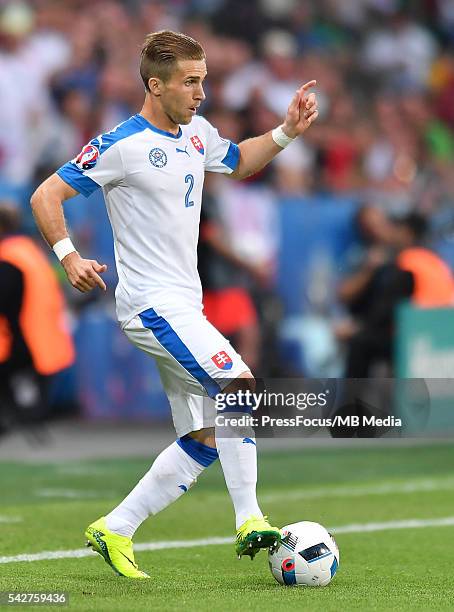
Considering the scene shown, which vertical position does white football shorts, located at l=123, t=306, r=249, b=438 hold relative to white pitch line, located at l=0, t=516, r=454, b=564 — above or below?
above

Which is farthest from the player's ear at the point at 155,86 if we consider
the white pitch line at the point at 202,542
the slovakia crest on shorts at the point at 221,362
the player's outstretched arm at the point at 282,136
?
the white pitch line at the point at 202,542

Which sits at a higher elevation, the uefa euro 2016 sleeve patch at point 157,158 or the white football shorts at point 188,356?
the uefa euro 2016 sleeve patch at point 157,158

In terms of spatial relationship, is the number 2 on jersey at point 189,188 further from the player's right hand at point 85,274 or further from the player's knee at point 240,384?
the player's knee at point 240,384

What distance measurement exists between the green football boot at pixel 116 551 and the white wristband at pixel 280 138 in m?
1.92

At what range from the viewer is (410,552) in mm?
7109

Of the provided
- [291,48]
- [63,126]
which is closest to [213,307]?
[63,126]

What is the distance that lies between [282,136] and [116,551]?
2017mm

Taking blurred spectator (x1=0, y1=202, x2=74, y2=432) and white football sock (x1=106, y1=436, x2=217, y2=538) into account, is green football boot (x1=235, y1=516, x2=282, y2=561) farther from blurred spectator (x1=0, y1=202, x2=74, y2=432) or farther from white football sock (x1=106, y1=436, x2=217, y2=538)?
blurred spectator (x1=0, y1=202, x2=74, y2=432)

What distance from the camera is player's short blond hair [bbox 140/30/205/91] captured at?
5973 millimetres

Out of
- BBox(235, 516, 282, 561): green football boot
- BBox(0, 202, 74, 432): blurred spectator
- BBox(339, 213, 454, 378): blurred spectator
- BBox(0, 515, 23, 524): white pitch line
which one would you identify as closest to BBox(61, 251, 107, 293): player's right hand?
BBox(235, 516, 282, 561): green football boot

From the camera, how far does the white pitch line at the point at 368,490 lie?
9453 millimetres

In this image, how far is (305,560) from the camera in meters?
5.87

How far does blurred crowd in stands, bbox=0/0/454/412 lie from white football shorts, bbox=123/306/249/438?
6907 millimetres

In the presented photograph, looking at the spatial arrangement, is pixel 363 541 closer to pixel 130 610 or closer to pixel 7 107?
pixel 130 610
